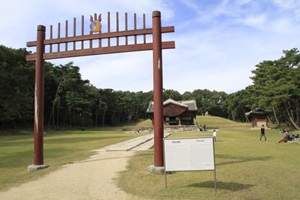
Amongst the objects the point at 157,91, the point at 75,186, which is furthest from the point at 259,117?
the point at 75,186

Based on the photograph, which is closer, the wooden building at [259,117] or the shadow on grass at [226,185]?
the shadow on grass at [226,185]

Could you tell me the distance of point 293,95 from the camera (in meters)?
34.8

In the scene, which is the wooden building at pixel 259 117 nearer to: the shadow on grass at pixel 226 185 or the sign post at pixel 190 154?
the shadow on grass at pixel 226 185

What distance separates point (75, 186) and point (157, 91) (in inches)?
137

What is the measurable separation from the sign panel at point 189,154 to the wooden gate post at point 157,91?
165 centimetres

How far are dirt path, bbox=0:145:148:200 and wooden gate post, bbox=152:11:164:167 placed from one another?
1429mm

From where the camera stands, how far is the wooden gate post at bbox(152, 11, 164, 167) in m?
8.12

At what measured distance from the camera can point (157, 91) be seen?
8.27m

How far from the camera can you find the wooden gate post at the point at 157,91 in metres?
8.12

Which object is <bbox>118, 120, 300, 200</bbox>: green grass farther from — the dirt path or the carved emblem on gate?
the carved emblem on gate

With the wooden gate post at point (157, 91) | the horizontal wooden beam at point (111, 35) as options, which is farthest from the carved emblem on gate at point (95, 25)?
the wooden gate post at point (157, 91)

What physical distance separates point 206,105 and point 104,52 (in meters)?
82.8

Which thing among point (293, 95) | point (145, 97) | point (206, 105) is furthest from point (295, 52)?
point (145, 97)

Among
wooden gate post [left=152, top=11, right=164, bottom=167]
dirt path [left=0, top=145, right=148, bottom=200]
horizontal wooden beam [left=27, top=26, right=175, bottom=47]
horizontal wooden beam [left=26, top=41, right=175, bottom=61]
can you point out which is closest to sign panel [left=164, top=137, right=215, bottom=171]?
dirt path [left=0, top=145, right=148, bottom=200]
